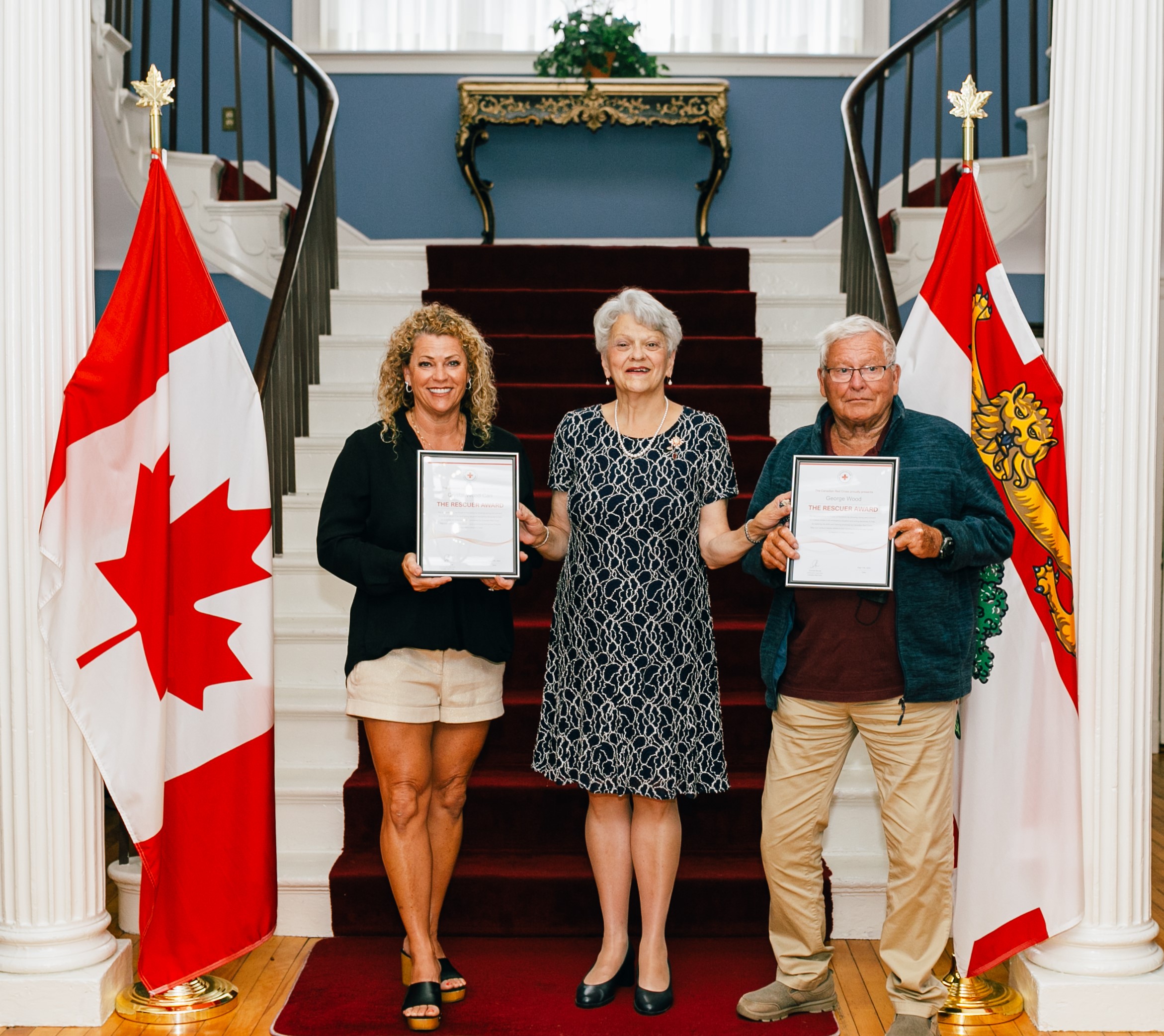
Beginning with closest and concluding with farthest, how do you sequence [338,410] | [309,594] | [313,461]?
[309,594] → [313,461] → [338,410]

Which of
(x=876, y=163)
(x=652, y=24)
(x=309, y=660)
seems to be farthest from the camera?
(x=652, y=24)

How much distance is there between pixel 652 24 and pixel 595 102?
102 cm

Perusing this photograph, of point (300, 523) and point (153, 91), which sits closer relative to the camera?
point (153, 91)

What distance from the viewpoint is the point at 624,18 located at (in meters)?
5.99

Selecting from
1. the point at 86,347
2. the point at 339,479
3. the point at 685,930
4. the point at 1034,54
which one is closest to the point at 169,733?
the point at 339,479

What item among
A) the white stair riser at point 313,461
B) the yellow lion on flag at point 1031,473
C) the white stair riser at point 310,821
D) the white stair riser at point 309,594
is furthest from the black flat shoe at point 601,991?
the white stair riser at point 313,461

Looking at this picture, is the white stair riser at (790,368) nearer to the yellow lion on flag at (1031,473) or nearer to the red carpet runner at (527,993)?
the yellow lion on flag at (1031,473)

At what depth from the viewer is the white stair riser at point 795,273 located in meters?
4.96

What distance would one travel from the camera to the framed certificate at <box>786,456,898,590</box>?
2.18m

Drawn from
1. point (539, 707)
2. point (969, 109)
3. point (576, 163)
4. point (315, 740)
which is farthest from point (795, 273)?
point (315, 740)

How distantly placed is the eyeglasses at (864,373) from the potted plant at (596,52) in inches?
165

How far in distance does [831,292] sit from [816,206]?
1.72 meters

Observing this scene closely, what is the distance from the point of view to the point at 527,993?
2.60 metres

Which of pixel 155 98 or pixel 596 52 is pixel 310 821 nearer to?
pixel 155 98
